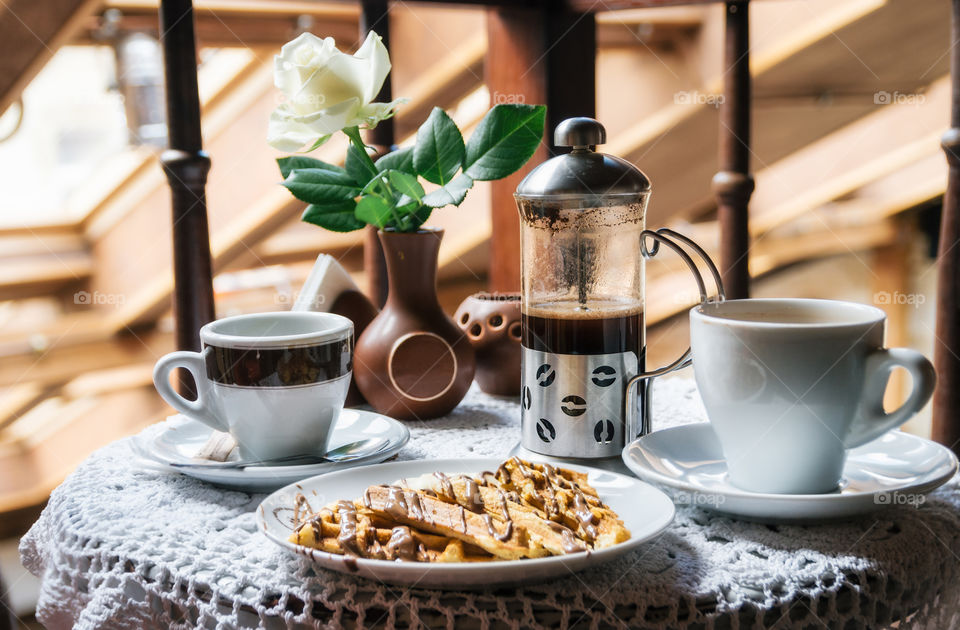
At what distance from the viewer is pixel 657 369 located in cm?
67

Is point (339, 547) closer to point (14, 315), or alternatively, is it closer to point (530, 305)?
point (530, 305)

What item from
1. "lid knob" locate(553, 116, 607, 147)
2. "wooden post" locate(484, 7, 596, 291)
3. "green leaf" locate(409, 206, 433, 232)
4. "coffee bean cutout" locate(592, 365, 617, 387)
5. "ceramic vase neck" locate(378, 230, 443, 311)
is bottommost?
"coffee bean cutout" locate(592, 365, 617, 387)

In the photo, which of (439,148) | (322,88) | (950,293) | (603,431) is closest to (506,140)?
(439,148)

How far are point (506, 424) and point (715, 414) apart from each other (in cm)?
26

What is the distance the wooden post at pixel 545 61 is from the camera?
119 centimetres

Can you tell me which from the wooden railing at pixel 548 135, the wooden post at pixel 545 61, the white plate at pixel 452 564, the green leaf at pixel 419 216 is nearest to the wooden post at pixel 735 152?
the wooden railing at pixel 548 135

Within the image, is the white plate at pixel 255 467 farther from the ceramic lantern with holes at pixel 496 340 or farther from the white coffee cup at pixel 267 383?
the ceramic lantern with holes at pixel 496 340

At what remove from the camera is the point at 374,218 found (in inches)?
31.6

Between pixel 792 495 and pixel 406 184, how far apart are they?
411 millimetres

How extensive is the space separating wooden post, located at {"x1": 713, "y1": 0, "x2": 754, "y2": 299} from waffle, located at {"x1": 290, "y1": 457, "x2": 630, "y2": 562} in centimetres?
62

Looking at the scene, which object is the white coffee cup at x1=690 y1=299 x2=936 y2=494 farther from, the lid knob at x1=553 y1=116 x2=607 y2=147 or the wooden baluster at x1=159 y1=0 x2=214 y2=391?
the wooden baluster at x1=159 y1=0 x2=214 y2=391

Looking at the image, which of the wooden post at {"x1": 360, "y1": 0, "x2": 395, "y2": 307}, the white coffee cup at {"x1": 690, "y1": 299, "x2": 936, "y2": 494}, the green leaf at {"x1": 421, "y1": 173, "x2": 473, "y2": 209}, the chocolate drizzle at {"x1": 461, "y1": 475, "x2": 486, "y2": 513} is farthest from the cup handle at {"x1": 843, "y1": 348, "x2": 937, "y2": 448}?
the wooden post at {"x1": 360, "y1": 0, "x2": 395, "y2": 307}

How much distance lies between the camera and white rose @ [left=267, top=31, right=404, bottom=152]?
733 mm

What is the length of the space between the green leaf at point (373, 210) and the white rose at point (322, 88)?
0.22ft
